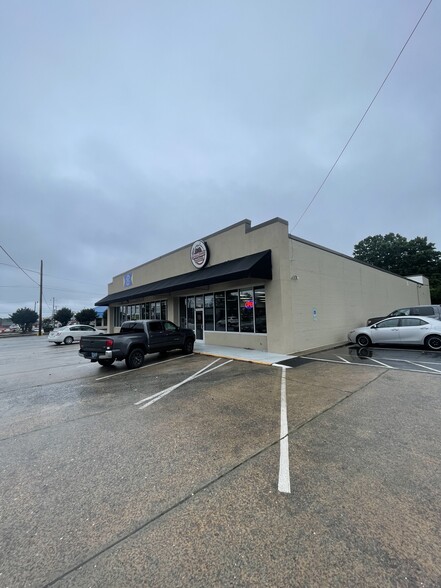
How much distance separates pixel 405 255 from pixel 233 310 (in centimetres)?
4311

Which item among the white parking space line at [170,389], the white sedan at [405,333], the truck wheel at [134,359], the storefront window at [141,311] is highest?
the storefront window at [141,311]

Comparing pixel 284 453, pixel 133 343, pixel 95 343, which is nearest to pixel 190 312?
pixel 133 343

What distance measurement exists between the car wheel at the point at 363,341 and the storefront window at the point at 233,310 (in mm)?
6198

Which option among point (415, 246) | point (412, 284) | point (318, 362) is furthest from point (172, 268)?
point (415, 246)

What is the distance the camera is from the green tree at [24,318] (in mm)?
46188

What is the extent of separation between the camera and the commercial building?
1241 centimetres

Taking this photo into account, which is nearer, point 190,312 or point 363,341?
point 363,341

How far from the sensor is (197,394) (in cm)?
657

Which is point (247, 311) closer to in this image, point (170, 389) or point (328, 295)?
point (328, 295)

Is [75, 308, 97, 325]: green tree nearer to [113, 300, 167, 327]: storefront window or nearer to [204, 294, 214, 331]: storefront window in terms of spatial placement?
[113, 300, 167, 327]: storefront window

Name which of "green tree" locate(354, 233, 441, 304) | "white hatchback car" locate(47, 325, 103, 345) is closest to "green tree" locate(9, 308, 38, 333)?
"white hatchback car" locate(47, 325, 103, 345)

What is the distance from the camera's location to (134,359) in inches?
408

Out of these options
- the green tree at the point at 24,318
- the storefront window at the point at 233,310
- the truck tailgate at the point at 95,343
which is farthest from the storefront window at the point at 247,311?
the green tree at the point at 24,318

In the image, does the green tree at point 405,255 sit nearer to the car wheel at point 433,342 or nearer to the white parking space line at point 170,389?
the car wheel at point 433,342
